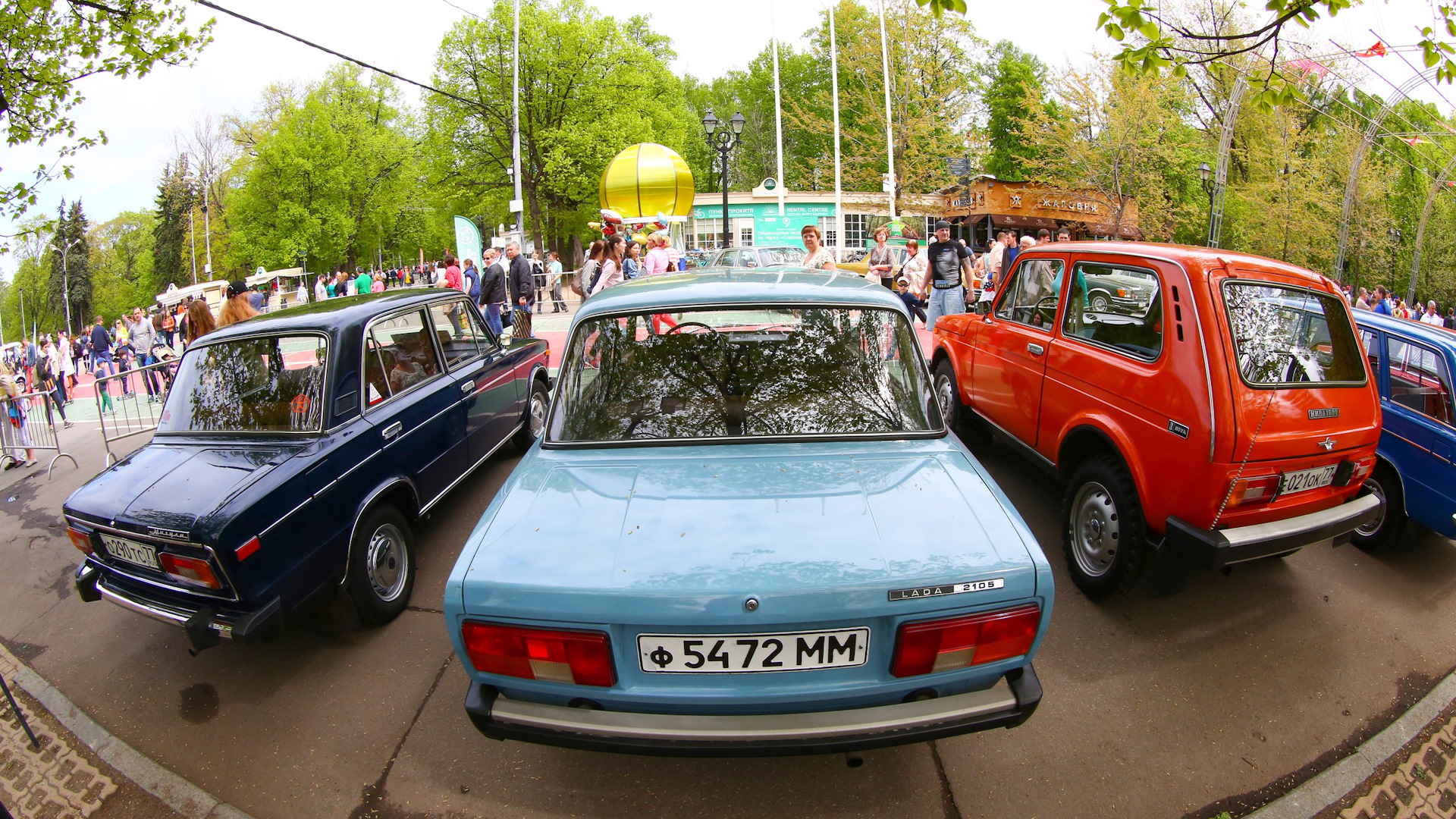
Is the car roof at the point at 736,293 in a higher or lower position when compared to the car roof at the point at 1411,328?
higher

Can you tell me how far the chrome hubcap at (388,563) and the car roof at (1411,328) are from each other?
6.36 meters

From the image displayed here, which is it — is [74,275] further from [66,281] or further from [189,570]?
[189,570]

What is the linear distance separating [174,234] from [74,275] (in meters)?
15.4

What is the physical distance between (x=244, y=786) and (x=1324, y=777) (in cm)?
435

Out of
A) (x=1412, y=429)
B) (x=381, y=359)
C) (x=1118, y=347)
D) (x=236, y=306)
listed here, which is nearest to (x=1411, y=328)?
(x=1412, y=429)

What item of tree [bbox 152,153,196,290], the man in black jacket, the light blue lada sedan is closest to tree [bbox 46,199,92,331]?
tree [bbox 152,153,196,290]

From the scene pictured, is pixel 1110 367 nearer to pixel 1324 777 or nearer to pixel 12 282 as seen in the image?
pixel 1324 777

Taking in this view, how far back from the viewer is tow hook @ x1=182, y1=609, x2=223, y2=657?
3.19 m

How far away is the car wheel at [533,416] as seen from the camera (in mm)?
6379

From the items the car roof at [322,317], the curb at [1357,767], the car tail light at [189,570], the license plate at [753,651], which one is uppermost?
the car roof at [322,317]

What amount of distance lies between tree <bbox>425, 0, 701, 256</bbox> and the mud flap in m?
35.2

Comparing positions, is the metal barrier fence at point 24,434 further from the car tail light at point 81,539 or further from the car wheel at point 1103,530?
the car wheel at point 1103,530

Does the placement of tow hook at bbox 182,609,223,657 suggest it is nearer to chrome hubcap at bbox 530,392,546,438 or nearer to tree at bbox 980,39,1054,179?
chrome hubcap at bbox 530,392,546,438

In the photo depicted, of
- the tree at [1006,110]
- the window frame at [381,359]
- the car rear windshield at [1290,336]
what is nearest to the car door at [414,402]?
the window frame at [381,359]
